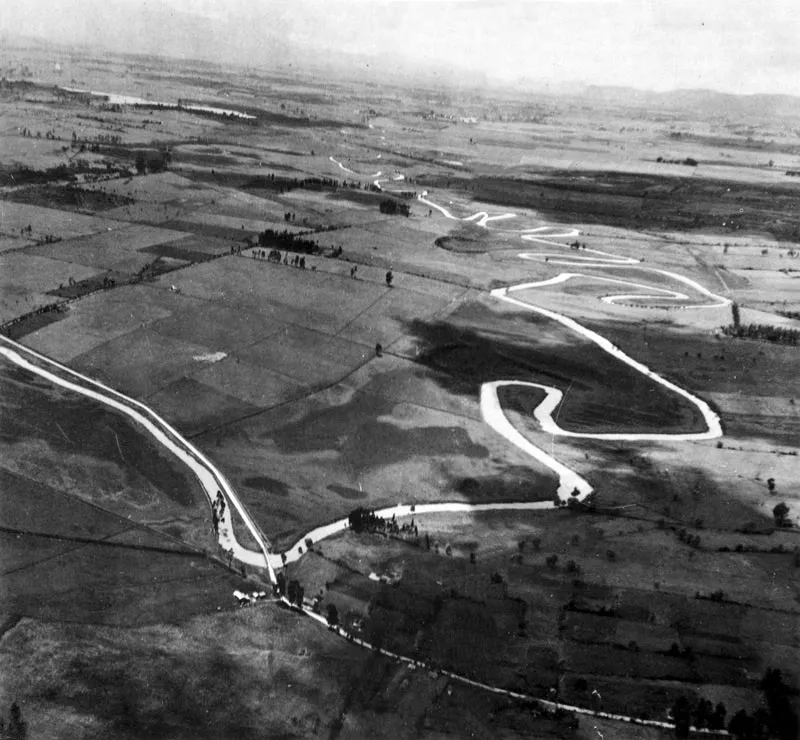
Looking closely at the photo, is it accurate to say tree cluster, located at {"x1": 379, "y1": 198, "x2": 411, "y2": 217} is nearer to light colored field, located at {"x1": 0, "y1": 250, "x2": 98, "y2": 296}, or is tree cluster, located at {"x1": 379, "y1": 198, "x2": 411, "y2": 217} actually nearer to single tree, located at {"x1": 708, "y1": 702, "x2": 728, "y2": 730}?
light colored field, located at {"x1": 0, "y1": 250, "x2": 98, "y2": 296}

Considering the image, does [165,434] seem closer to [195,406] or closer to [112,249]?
[195,406]

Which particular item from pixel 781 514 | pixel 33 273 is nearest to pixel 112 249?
pixel 33 273

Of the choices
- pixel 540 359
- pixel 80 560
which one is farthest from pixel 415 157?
pixel 80 560

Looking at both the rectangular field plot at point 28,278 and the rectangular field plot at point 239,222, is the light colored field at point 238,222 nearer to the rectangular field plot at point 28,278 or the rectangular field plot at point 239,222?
the rectangular field plot at point 239,222

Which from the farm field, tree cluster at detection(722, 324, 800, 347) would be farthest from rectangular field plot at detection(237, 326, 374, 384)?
tree cluster at detection(722, 324, 800, 347)

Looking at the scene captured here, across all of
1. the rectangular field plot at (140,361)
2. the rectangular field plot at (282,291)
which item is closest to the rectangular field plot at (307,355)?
the rectangular field plot at (282,291)

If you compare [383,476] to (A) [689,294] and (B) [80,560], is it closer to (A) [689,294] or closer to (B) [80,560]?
(B) [80,560]
